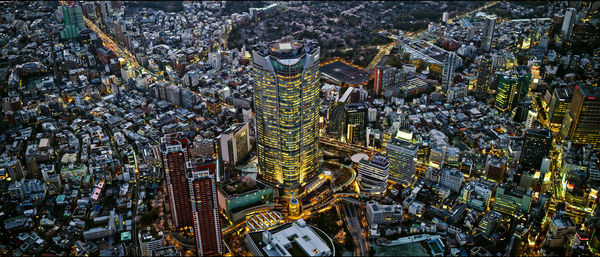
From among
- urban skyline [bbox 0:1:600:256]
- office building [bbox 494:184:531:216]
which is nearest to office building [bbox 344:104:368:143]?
urban skyline [bbox 0:1:600:256]

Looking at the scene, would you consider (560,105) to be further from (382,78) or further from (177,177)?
(177,177)

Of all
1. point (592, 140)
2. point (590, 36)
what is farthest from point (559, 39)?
point (592, 140)

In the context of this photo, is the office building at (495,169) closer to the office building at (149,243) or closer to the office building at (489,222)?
the office building at (489,222)

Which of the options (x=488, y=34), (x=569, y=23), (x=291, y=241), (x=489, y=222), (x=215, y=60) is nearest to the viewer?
(x=291, y=241)

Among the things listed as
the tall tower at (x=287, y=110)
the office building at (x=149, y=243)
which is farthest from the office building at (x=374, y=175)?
the office building at (x=149, y=243)

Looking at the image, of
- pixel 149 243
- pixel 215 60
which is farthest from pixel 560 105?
pixel 149 243

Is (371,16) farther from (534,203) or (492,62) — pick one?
(534,203)
